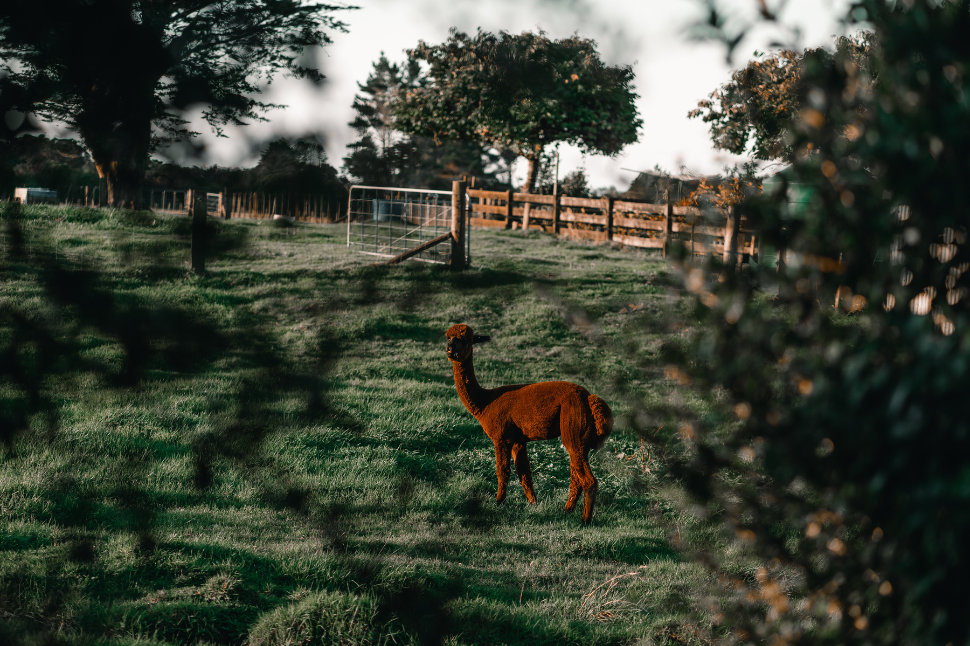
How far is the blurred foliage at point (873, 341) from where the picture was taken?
2.56 ft

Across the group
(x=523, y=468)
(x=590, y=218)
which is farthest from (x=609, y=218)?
(x=523, y=468)

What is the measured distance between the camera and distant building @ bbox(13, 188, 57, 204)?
1.13 m

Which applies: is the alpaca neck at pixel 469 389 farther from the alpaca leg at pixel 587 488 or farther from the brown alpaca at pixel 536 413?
the alpaca leg at pixel 587 488

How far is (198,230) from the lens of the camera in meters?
1.09

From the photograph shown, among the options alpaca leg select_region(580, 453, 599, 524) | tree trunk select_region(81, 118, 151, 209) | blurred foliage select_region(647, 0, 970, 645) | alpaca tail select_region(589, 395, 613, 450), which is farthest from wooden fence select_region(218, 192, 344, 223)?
alpaca leg select_region(580, 453, 599, 524)

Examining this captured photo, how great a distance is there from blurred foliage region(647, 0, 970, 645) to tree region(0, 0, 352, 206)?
0.78 m

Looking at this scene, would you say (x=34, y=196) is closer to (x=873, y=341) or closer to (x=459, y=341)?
(x=873, y=341)

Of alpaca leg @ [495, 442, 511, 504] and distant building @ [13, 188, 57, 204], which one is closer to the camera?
distant building @ [13, 188, 57, 204]

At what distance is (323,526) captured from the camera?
4.91 feet

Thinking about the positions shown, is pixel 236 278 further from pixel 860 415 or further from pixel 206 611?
pixel 206 611

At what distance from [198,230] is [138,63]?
10.4 inches

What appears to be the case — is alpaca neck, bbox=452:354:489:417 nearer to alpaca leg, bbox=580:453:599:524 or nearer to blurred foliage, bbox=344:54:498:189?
alpaca leg, bbox=580:453:599:524

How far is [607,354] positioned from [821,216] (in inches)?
261

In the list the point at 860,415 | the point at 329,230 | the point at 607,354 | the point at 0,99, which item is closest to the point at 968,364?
the point at 860,415
